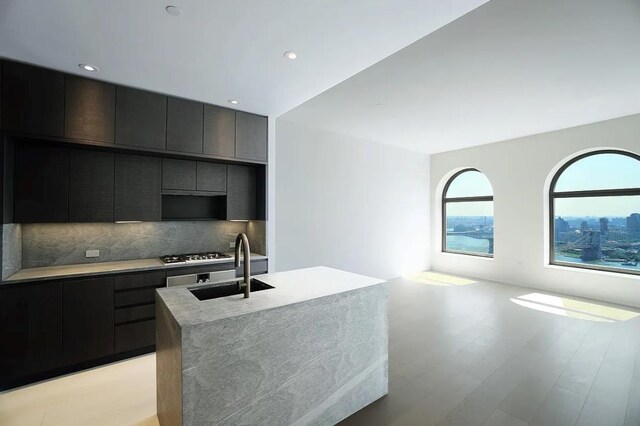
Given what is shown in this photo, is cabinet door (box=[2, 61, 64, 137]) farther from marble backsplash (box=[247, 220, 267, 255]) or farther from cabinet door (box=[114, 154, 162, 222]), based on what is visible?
marble backsplash (box=[247, 220, 267, 255])

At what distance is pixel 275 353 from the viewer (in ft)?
5.37

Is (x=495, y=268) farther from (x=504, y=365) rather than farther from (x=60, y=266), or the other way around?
(x=60, y=266)

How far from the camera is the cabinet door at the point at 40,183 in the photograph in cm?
262

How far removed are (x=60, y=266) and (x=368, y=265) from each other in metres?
4.65

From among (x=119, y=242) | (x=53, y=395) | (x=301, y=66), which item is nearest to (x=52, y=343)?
(x=53, y=395)

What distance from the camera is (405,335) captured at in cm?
340

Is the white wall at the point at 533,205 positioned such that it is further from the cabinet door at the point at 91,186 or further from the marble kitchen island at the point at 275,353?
the cabinet door at the point at 91,186

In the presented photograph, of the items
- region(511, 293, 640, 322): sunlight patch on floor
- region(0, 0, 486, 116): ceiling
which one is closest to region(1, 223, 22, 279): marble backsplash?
region(0, 0, 486, 116): ceiling

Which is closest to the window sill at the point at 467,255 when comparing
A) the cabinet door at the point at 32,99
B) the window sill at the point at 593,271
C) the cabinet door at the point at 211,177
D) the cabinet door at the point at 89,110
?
the window sill at the point at 593,271

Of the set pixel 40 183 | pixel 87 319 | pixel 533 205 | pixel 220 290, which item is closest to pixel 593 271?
pixel 533 205

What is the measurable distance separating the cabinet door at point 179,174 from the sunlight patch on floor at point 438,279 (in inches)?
186

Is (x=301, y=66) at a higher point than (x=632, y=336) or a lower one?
higher

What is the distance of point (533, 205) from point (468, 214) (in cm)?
143

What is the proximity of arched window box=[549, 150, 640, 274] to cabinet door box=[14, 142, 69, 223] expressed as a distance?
7331mm
